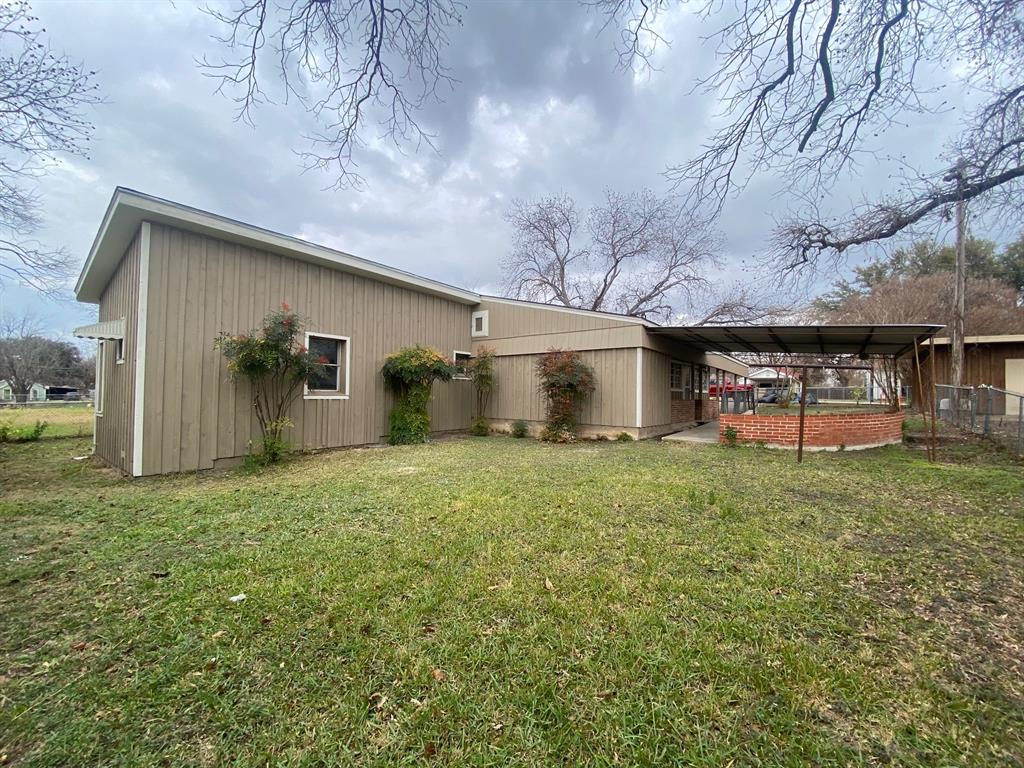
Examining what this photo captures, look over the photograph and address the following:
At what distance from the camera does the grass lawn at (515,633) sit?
59.4 inches

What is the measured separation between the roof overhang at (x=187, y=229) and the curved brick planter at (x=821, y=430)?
789 centimetres

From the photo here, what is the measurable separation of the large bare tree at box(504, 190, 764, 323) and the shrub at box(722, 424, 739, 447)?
44.2 feet

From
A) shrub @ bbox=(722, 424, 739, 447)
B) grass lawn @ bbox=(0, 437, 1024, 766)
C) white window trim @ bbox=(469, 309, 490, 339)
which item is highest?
white window trim @ bbox=(469, 309, 490, 339)

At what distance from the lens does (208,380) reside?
661 cm

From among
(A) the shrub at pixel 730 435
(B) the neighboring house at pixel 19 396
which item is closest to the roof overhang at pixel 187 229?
(A) the shrub at pixel 730 435

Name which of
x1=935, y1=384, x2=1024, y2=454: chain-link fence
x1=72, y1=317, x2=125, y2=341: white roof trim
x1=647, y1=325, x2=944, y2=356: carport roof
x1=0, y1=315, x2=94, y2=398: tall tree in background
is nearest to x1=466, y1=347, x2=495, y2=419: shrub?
x1=647, y1=325, x2=944, y2=356: carport roof

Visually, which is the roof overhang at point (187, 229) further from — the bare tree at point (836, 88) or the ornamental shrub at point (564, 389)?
the bare tree at point (836, 88)

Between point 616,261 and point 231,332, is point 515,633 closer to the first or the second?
point 231,332

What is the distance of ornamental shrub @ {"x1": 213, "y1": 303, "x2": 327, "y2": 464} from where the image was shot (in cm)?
641

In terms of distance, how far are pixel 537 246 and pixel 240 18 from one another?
20865mm

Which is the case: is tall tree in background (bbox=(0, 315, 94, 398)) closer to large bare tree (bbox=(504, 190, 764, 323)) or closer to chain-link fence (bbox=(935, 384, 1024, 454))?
large bare tree (bbox=(504, 190, 764, 323))

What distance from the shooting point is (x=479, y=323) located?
11.8 meters

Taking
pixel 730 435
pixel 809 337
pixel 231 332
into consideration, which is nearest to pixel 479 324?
pixel 231 332

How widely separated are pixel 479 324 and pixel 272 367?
6.04m
